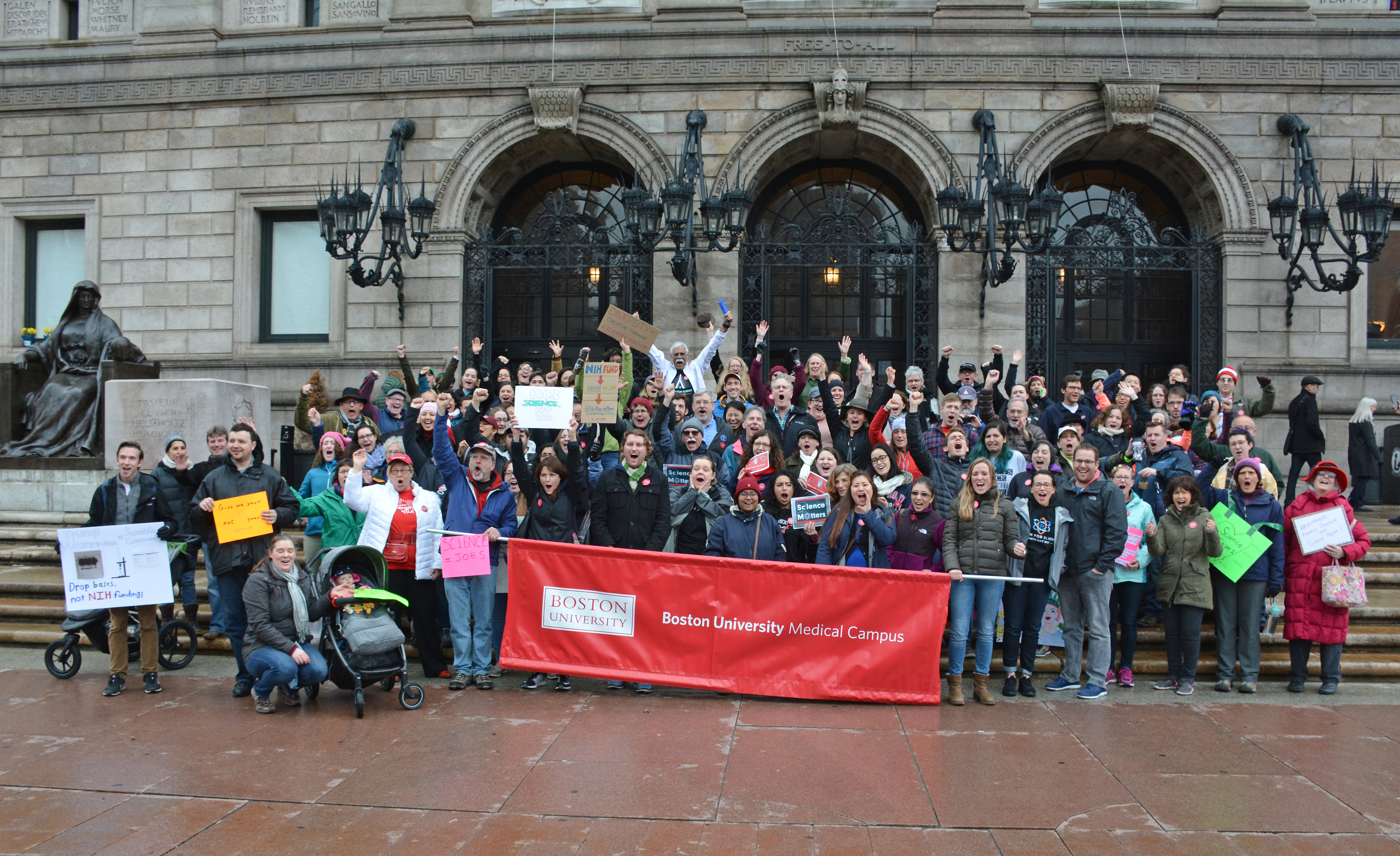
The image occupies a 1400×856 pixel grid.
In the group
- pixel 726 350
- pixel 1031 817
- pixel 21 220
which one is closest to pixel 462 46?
pixel 726 350

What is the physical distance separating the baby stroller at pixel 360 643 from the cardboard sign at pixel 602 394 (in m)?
2.34

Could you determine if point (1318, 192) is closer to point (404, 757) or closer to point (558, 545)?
point (558, 545)

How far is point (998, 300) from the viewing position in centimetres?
1538

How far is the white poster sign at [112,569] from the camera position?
8047 millimetres

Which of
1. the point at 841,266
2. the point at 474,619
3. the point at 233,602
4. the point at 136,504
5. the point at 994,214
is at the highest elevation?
the point at 994,214

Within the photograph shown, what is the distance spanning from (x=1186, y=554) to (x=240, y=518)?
8287mm

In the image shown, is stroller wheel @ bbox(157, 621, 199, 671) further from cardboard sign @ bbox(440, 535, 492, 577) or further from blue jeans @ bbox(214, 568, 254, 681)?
cardboard sign @ bbox(440, 535, 492, 577)

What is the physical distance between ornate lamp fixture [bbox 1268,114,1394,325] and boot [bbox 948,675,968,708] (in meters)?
10.2

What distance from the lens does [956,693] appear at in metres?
7.88

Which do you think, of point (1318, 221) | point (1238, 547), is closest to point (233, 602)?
point (1238, 547)

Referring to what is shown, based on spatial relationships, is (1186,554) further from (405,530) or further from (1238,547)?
(405,530)

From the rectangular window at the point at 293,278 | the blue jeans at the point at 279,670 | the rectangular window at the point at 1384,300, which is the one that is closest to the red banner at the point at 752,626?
the blue jeans at the point at 279,670

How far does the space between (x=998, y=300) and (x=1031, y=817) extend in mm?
11202

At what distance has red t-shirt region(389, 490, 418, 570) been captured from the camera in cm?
845
